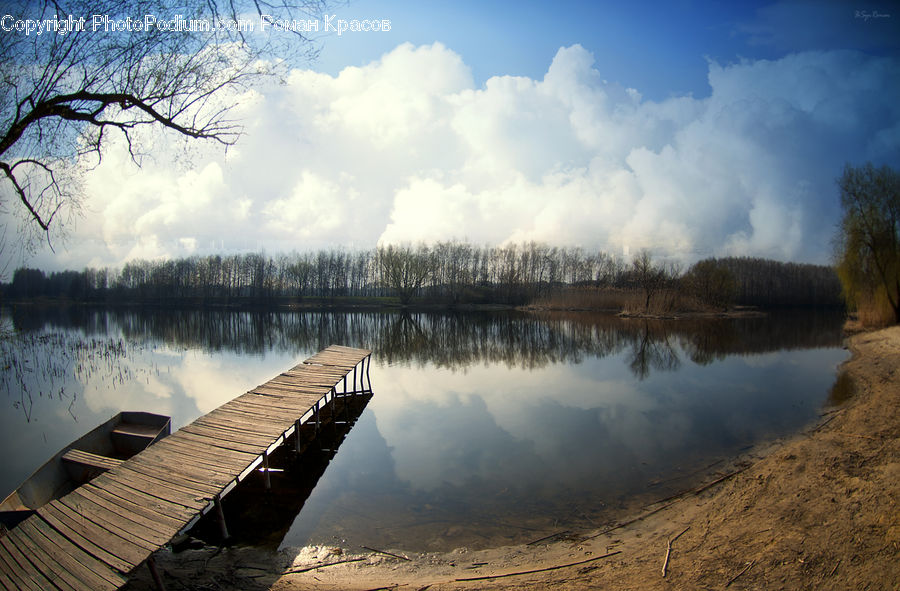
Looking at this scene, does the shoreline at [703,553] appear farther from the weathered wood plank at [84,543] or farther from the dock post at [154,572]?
the weathered wood plank at [84,543]

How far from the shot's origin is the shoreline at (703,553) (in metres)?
4.08

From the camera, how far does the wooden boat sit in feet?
18.9

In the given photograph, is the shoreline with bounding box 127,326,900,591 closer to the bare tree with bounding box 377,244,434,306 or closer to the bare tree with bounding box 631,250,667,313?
the bare tree with bounding box 631,250,667,313

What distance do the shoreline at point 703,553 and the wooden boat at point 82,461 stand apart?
7.34 ft

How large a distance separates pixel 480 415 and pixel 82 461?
29.0 ft

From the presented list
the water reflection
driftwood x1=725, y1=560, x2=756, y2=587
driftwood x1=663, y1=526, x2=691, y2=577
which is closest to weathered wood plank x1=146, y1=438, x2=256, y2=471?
driftwood x1=663, y1=526, x2=691, y2=577

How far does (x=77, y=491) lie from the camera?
5305mm

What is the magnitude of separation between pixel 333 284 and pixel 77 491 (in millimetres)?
90827

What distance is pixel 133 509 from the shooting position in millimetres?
4957

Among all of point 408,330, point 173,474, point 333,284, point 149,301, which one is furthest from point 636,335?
point 149,301

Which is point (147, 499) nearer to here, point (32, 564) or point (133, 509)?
point (133, 509)

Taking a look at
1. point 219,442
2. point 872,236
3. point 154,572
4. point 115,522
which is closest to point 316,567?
point 154,572

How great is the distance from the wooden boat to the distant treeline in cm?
6352

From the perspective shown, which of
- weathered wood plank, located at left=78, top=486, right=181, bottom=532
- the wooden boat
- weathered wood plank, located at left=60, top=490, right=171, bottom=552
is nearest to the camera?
weathered wood plank, located at left=60, top=490, right=171, bottom=552
